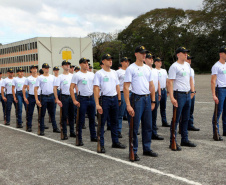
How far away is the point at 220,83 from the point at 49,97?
5193 mm

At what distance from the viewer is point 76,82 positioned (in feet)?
24.2

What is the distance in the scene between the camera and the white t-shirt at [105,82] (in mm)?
6469

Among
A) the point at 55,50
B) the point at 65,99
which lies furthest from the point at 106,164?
the point at 55,50

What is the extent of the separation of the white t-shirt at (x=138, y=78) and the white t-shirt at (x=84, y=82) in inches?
72.2

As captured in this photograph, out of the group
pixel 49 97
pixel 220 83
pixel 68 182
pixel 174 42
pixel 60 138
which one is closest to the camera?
pixel 68 182

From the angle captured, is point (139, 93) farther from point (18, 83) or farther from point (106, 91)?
point (18, 83)

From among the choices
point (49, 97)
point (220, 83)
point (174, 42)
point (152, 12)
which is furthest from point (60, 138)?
point (152, 12)

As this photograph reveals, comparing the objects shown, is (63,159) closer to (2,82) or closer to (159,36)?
(2,82)

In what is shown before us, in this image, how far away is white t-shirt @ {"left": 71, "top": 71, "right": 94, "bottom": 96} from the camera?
7232 millimetres

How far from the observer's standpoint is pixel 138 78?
5.71 meters

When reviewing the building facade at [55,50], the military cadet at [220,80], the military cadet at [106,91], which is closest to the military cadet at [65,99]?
the military cadet at [106,91]

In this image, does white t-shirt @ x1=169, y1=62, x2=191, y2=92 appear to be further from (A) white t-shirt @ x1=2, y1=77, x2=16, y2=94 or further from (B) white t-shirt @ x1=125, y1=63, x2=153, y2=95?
(A) white t-shirt @ x1=2, y1=77, x2=16, y2=94

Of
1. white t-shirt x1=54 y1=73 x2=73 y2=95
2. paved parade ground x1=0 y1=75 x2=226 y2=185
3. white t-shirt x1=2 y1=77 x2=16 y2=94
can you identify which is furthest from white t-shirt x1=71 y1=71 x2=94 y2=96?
white t-shirt x1=2 y1=77 x2=16 y2=94

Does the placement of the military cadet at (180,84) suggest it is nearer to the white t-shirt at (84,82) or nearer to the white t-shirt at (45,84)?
the white t-shirt at (84,82)
